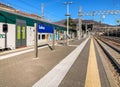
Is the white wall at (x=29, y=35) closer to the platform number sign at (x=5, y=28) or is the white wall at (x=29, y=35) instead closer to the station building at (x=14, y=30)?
the station building at (x=14, y=30)

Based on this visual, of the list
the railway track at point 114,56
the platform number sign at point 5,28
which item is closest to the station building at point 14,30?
the platform number sign at point 5,28

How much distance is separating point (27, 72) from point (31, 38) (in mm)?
16917

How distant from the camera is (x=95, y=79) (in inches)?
308

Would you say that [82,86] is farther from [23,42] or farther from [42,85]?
[23,42]

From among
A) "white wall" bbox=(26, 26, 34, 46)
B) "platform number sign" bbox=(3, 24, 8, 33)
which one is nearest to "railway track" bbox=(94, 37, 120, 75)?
"white wall" bbox=(26, 26, 34, 46)

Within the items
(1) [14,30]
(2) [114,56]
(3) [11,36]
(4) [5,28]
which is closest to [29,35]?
(1) [14,30]

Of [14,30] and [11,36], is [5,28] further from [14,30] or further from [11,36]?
[14,30]

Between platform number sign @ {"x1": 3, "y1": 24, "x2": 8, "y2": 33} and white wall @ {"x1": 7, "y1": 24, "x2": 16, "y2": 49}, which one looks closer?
platform number sign @ {"x1": 3, "y1": 24, "x2": 8, "y2": 33}

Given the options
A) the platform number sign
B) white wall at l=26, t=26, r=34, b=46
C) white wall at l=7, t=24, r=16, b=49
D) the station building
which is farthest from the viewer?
white wall at l=26, t=26, r=34, b=46

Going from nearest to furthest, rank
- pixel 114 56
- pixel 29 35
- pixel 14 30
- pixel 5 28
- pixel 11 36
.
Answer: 1. pixel 114 56
2. pixel 5 28
3. pixel 11 36
4. pixel 14 30
5. pixel 29 35

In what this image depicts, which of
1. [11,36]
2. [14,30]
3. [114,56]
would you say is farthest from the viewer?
[14,30]

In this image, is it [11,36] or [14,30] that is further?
[14,30]

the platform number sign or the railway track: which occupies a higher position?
the platform number sign

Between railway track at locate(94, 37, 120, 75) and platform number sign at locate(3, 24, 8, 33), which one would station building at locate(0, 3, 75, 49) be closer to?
platform number sign at locate(3, 24, 8, 33)
